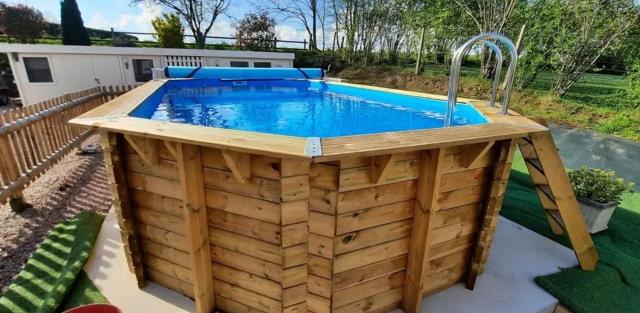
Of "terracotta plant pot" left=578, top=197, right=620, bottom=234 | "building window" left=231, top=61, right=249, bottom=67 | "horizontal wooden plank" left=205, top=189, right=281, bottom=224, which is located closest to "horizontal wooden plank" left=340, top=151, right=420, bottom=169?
"horizontal wooden plank" left=205, top=189, right=281, bottom=224

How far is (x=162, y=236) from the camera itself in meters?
2.13

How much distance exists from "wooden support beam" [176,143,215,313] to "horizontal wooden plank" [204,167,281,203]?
0.06m

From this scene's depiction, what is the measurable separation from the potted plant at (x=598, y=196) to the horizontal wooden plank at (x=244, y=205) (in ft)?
11.1

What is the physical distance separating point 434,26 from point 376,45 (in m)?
3.92

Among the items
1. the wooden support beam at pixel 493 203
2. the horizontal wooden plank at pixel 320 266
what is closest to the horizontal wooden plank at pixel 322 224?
the horizontal wooden plank at pixel 320 266

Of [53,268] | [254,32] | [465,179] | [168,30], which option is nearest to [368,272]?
[465,179]

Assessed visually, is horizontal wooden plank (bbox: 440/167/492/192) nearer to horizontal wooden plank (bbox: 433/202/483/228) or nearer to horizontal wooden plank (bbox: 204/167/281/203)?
horizontal wooden plank (bbox: 433/202/483/228)

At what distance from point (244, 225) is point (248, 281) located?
1.45 ft

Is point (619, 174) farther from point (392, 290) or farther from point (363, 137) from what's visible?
point (363, 137)

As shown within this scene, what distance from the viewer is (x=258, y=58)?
11219 millimetres

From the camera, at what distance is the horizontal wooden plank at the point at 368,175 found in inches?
63.6

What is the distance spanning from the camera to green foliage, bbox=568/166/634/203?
3.05 meters

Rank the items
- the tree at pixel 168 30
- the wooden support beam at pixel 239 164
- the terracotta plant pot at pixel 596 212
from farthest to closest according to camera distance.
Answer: the tree at pixel 168 30 → the terracotta plant pot at pixel 596 212 → the wooden support beam at pixel 239 164

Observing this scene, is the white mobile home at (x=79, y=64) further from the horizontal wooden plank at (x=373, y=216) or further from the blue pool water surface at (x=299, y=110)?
the horizontal wooden plank at (x=373, y=216)
